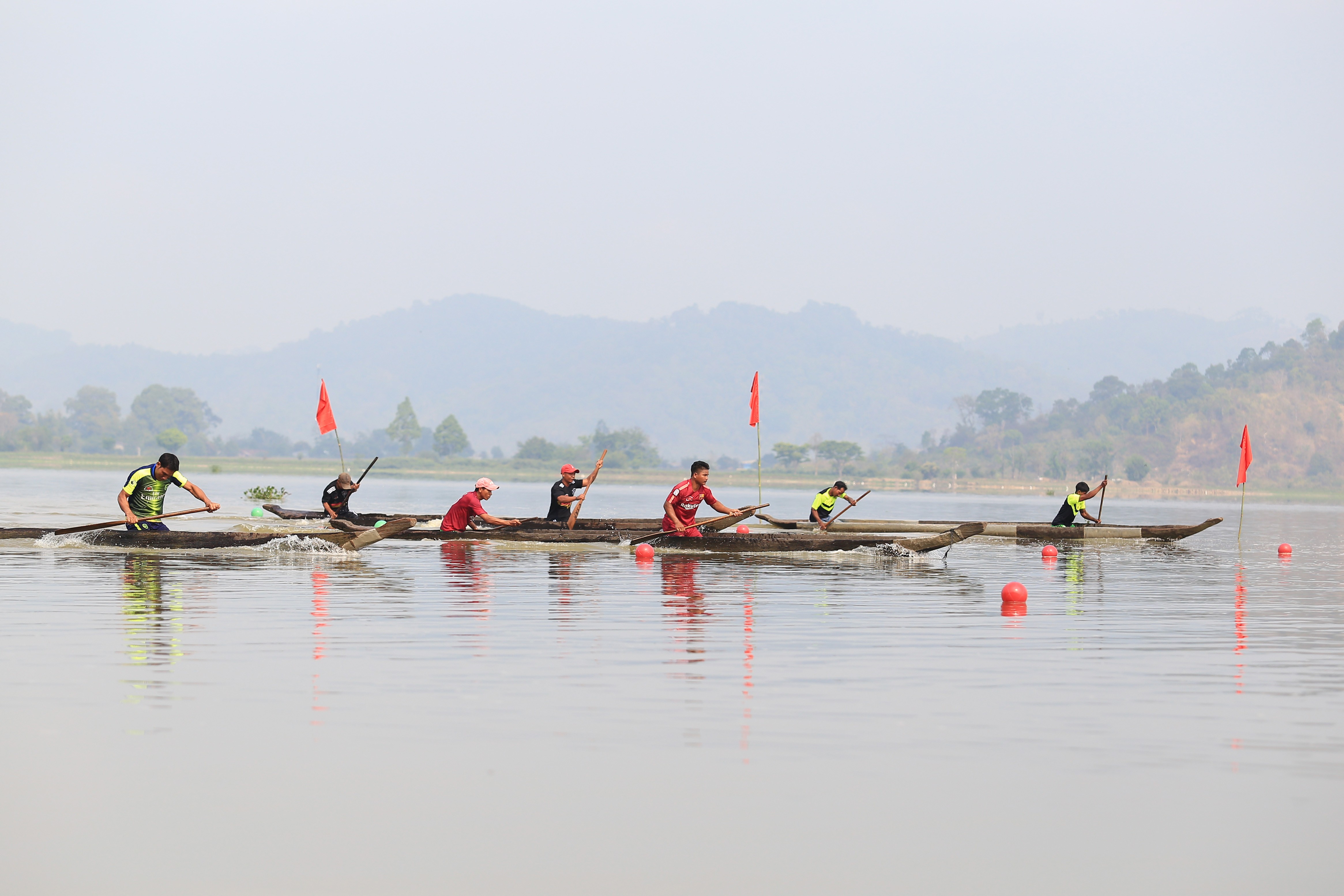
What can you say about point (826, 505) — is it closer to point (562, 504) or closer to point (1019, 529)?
point (1019, 529)

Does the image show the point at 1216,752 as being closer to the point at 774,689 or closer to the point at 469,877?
the point at 774,689

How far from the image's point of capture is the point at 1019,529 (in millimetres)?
33438

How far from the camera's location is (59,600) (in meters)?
17.8

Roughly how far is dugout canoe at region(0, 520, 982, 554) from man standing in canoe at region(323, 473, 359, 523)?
1.95 meters

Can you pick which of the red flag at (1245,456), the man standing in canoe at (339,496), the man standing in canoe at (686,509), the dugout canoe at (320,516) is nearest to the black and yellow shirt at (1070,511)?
the red flag at (1245,456)

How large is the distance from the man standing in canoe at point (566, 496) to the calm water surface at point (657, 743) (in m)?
8.65

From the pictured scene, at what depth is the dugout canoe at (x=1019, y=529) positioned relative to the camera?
106ft

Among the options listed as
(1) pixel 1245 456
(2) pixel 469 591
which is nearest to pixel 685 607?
(2) pixel 469 591

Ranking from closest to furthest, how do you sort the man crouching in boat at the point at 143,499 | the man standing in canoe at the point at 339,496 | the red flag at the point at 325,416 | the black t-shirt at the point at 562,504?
the man crouching in boat at the point at 143,499
the man standing in canoe at the point at 339,496
the black t-shirt at the point at 562,504
the red flag at the point at 325,416

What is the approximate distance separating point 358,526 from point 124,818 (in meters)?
19.2

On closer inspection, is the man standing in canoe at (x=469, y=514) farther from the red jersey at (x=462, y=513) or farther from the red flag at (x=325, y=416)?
the red flag at (x=325, y=416)

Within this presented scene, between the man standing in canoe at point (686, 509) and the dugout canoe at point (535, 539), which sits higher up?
the man standing in canoe at point (686, 509)

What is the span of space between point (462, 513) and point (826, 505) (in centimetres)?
894

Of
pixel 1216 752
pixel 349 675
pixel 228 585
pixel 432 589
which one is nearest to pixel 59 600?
pixel 228 585
